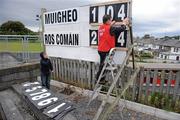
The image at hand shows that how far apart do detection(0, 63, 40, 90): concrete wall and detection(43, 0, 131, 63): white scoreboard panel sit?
3.53 feet

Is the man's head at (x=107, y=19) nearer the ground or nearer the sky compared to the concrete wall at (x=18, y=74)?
nearer the sky

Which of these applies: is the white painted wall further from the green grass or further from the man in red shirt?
the green grass

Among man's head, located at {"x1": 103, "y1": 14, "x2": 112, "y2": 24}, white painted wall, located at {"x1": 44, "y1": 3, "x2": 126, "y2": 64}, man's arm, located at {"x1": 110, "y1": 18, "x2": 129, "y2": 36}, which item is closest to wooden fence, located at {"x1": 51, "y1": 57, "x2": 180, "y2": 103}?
white painted wall, located at {"x1": 44, "y1": 3, "x2": 126, "y2": 64}

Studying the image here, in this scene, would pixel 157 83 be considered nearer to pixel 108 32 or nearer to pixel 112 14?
pixel 108 32

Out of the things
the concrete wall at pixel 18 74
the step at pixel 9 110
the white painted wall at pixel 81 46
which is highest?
the white painted wall at pixel 81 46

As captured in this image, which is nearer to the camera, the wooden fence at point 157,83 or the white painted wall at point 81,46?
the wooden fence at point 157,83

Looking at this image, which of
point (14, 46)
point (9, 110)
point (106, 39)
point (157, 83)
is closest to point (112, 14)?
point (106, 39)

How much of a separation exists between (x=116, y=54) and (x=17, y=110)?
338 cm

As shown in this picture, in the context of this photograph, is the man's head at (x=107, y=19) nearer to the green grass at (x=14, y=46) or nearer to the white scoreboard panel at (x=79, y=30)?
the white scoreboard panel at (x=79, y=30)

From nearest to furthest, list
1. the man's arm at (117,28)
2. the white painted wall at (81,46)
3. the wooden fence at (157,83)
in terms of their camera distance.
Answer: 1. the man's arm at (117,28)
2. the wooden fence at (157,83)
3. the white painted wall at (81,46)

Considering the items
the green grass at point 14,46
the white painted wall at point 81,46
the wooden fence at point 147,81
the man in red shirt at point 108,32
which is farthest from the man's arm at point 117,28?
the green grass at point 14,46

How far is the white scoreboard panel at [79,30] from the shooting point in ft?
17.5

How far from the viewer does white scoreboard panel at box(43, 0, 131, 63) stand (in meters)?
5.33

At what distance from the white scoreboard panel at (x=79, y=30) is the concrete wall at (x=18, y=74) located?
1076mm
